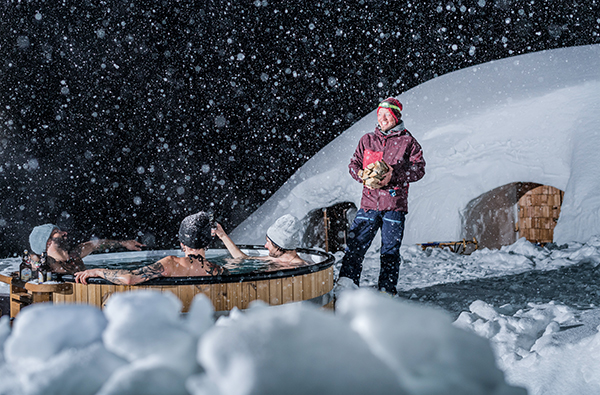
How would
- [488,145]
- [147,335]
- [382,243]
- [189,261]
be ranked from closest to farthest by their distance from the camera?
[147,335] < [189,261] < [382,243] < [488,145]

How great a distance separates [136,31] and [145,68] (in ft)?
2.04

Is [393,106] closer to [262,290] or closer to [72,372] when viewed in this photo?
[262,290]

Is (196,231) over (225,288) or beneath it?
over

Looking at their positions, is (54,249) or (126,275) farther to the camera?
(54,249)

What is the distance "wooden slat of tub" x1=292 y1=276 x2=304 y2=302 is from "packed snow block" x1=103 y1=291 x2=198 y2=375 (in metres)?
1.98

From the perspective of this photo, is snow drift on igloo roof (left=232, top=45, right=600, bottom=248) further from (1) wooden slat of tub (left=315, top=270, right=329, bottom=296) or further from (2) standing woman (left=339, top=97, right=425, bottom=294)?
(1) wooden slat of tub (left=315, top=270, right=329, bottom=296)

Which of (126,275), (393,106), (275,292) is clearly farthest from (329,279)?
(393,106)

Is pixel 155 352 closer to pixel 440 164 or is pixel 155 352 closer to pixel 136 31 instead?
pixel 136 31

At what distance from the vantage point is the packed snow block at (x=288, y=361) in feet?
1.57

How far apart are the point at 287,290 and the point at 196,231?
695 millimetres

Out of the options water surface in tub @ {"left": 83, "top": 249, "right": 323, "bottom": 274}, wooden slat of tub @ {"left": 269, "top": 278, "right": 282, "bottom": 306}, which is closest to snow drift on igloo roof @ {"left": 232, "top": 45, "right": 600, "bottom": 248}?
water surface in tub @ {"left": 83, "top": 249, "right": 323, "bottom": 274}

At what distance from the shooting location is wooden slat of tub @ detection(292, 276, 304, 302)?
2.57 m

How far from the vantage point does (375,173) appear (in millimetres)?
3592

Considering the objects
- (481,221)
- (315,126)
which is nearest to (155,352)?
(315,126)
